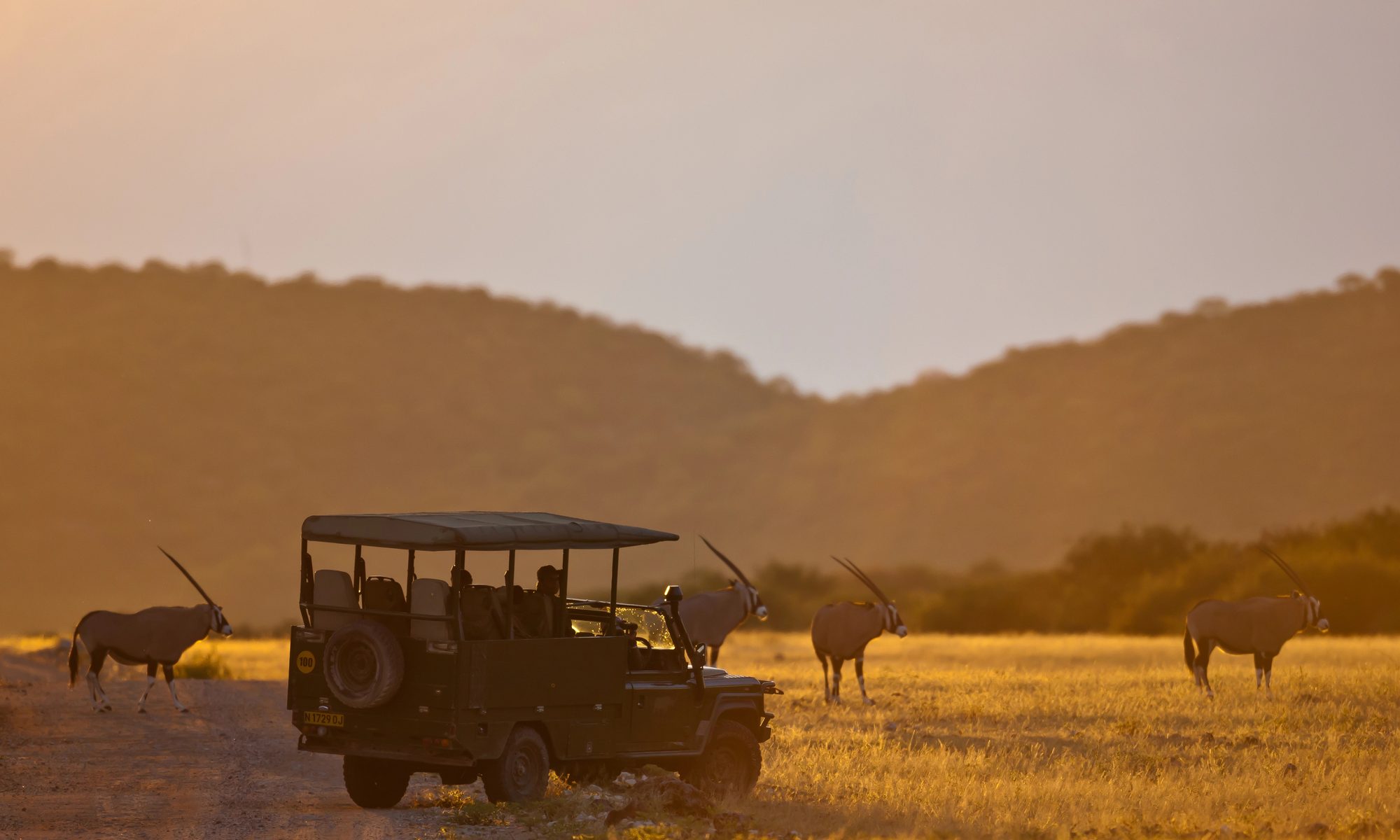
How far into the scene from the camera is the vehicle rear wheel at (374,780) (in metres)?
15.8

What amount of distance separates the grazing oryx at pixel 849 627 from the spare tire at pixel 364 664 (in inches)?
506

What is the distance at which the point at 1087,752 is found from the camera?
19594 mm

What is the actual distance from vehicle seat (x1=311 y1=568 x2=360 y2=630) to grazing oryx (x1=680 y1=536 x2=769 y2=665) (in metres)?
13.7

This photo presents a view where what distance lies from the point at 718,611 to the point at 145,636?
29.4ft

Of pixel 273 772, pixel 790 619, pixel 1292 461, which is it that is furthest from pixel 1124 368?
pixel 273 772

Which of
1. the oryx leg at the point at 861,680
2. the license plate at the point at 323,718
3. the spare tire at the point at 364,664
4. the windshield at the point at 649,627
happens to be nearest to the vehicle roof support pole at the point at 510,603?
the spare tire at the point at 364,664

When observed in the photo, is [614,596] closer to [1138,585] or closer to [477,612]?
[477,612]

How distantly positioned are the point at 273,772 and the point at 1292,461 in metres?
95.8

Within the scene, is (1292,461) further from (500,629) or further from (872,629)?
(500,629)

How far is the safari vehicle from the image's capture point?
1436cm

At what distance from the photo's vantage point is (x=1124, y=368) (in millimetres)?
128875

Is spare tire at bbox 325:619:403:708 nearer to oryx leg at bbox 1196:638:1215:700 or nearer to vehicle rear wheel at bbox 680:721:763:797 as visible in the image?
vehicle rear wheel at bbox 680:721:763:797

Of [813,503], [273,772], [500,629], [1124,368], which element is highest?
[1124,368]

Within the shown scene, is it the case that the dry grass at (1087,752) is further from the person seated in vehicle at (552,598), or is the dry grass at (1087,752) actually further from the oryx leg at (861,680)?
the person seated in vehicle at (552,598)
